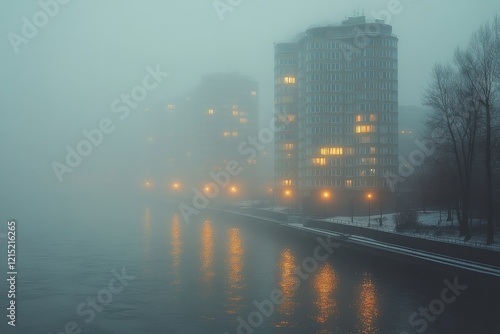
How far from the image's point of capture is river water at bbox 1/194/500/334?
2438 cm

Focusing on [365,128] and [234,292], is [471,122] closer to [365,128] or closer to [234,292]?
[234,292]

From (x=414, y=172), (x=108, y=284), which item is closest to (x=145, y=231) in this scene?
(x=108, y=284)

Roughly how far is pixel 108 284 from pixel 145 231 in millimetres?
34534

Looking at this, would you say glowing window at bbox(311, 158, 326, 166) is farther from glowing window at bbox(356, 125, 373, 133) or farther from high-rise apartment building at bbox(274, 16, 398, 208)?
glowing window at bbox(356, 125, 373, 133)

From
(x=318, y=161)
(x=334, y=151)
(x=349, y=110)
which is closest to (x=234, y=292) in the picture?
(x=318, y=161)

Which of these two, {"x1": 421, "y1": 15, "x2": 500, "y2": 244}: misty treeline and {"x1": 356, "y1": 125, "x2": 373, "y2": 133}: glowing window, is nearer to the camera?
{"x1": 421, "y1": 15, "x2": 500, "y2": 244}: misty treeline

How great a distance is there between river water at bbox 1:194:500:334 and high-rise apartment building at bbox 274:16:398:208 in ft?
116

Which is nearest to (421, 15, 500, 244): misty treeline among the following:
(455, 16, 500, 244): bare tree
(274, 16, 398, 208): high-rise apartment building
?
(455, 16, 500, 244): bare tree

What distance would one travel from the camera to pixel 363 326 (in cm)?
2402

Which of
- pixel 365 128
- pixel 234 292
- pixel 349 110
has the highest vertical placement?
pixel 349 110

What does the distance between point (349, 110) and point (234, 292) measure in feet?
205

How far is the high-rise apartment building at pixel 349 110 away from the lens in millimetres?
84688

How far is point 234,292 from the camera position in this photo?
103ft

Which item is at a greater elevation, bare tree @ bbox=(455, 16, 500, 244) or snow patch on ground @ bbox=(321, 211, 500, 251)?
bare tree @ bbox=(455, 16, 500, 244)
